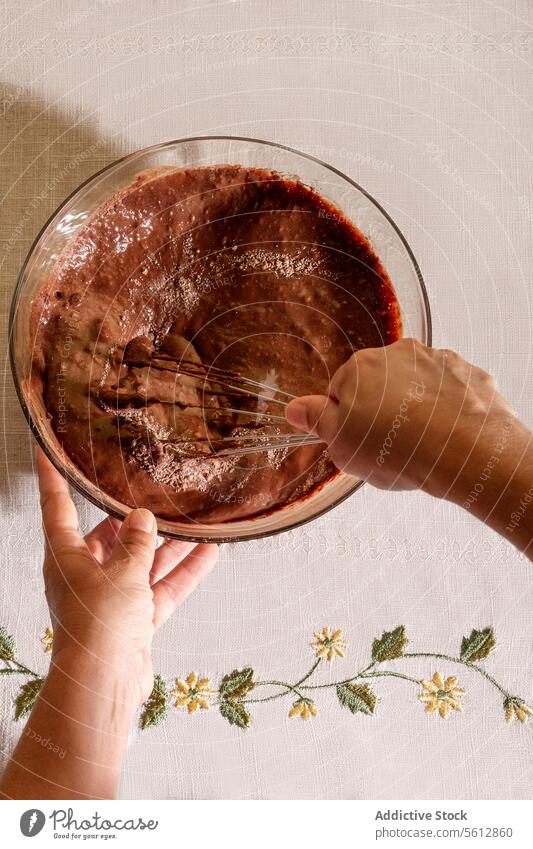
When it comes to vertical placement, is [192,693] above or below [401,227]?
below

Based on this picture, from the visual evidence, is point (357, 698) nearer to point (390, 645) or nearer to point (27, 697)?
point (390, 645)

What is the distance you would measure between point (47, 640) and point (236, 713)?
182mm

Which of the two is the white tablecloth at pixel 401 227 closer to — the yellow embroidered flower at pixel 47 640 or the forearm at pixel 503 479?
the yellow embroidered flower at pixel 47 640

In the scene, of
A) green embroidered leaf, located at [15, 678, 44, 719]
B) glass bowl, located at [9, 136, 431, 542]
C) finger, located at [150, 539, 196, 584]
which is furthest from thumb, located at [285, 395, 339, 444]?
green embroidered leaf, located at [15, 678, 44, 719]

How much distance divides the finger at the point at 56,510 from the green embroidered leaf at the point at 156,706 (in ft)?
0.52

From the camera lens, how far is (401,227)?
0.66 meters

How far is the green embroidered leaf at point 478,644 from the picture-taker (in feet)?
2.13

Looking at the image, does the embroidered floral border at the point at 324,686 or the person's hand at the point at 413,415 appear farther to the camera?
the embroidered floral border at the point at 324,686

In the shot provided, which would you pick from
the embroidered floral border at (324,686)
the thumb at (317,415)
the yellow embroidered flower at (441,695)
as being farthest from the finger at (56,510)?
the yellow embroidered flower at (441,695)

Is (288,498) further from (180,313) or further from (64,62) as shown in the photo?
(64,62)

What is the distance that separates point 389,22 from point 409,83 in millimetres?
62

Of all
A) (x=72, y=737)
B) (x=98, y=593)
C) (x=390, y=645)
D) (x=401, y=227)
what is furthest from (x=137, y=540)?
(x=401, y=227)

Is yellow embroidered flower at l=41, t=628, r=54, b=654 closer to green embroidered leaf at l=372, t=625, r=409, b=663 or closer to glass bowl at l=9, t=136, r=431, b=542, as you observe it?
glass bowl at l=9, t=136, r=431, b=542

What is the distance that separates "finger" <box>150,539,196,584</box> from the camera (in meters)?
0.65
